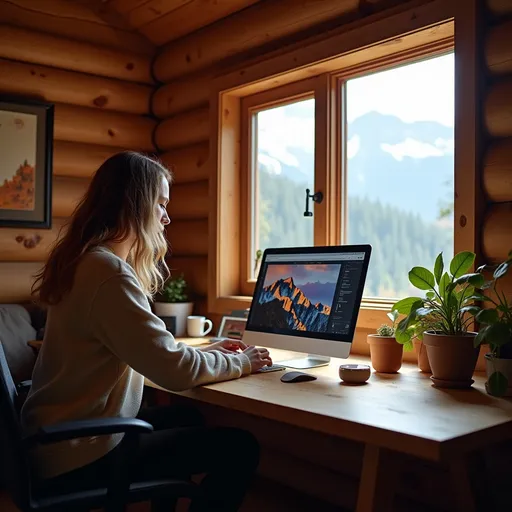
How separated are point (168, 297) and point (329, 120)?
1.28 metres

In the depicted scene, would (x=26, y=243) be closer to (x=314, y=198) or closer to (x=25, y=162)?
(x=25, y=162)

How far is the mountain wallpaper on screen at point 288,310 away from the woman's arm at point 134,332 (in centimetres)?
62

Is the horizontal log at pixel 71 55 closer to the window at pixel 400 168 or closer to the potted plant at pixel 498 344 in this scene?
the window at pixel 400 168

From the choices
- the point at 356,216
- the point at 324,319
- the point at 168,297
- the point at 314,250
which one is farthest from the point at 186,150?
the point at 324,319

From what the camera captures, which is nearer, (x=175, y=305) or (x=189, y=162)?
(x=175, y=305)

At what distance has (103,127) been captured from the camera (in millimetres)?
3963

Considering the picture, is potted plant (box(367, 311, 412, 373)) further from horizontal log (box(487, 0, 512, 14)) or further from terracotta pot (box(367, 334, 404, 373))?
horizontal log (box(487, 0, 512, 14))

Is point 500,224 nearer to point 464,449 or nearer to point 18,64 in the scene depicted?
point 464,449

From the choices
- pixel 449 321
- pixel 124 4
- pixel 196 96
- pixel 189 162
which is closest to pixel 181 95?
pixel 196 96

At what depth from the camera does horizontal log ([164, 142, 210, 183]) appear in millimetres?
3824

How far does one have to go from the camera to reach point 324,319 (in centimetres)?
241

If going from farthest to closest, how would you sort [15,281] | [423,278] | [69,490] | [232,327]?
[15,281] < [232,327] < [423,278] < [69,490]

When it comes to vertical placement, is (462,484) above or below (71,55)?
below

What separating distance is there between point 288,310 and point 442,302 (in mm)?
642
